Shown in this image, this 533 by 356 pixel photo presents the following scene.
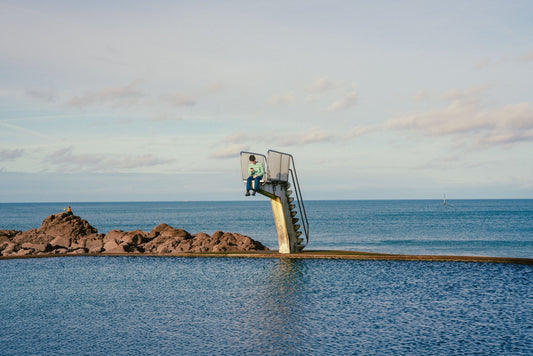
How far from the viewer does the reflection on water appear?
15.0 m

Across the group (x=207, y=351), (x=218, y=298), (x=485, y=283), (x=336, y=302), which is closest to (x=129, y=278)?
(x=218, y=298)

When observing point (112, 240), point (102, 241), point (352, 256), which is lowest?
point (352, 256)

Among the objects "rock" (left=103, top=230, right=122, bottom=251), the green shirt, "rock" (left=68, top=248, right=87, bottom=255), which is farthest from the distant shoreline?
the green shirt

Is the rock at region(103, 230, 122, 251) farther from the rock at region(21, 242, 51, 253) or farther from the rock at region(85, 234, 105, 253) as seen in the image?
the rock at region(21, 242, 51, 253)

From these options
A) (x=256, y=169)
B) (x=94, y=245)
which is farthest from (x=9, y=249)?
(x=256, y=169)

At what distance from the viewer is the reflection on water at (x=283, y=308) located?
15.0 metres

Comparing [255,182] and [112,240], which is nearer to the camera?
[255,182]

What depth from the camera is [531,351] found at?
14.0 meters

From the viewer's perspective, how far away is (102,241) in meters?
40.7

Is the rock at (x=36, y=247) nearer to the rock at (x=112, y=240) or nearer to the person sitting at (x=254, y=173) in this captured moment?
the rock at (x=112, y=240)

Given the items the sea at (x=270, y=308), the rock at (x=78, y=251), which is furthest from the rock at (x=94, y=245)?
the sea at (x=270, y=308)

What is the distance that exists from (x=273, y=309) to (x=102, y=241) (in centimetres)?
2488

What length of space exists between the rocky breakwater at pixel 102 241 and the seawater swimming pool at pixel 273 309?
23.4 feet

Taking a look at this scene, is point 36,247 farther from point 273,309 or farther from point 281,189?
point 273,309
